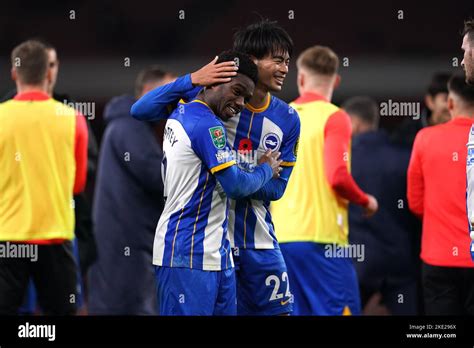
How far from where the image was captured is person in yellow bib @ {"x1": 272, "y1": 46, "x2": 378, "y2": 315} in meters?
6.53

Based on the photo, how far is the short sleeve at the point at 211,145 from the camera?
451 centimetres

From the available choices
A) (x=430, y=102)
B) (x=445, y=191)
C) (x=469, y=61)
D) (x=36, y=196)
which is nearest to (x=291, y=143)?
(x=469, y=61)

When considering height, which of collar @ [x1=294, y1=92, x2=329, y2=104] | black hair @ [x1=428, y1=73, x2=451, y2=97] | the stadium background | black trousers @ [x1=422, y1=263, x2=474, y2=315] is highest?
the stadium background

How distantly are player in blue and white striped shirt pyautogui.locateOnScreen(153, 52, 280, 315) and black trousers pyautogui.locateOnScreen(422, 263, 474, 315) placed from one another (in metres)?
1.87

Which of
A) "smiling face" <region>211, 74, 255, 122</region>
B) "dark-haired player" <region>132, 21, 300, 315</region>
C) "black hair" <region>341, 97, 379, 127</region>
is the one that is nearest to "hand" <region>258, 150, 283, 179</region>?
"dark-haired player" <region>132, 21, 300, 315</region>

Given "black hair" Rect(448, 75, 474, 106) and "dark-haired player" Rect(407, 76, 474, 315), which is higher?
"black hair" Rect(448, 75, 474, 106)

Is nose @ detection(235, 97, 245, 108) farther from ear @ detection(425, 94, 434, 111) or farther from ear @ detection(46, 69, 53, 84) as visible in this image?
ear @ detection(425, 94, 434, 111)

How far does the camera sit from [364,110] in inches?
313

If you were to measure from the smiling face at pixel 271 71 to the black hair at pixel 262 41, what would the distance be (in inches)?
0.9

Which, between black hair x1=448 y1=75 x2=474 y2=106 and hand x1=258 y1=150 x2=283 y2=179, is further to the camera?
black hair x1=448 y1=75 x2=474 y2=106

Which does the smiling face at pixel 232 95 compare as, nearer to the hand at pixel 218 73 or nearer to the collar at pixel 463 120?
the hand at pixel 218 73

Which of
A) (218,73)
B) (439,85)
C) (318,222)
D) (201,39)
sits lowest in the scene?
(318,222)

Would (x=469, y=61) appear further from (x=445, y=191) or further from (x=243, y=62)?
(x=445, y=191)

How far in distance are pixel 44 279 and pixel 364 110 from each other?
2.89m
